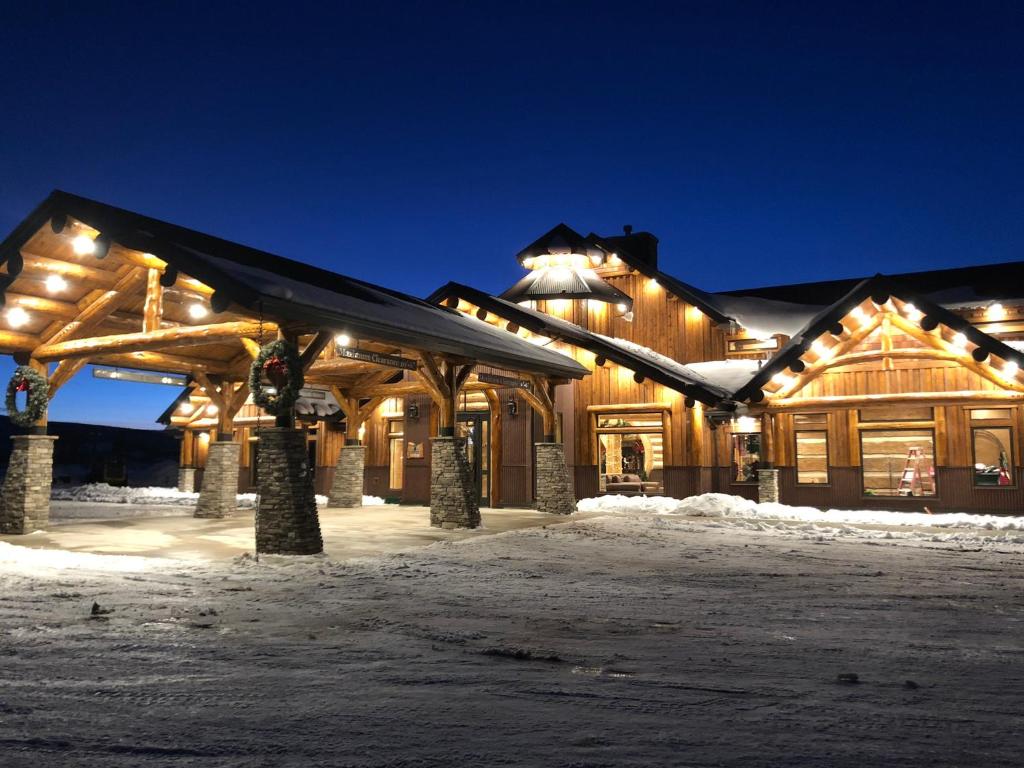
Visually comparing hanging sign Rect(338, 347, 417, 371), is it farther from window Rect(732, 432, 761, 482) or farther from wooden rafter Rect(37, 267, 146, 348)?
window Rect(732, 432, 761, 482)

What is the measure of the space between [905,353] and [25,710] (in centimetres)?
1829

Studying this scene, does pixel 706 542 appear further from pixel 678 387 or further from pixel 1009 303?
pixel 1009 303

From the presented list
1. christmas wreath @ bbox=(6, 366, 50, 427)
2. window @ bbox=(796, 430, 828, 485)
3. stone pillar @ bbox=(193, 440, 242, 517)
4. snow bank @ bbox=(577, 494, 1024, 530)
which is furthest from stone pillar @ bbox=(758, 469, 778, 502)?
christmas wreath @ bbox=(6, 366, 50, 427)

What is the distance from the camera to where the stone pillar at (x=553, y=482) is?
741 inches

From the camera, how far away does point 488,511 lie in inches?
778

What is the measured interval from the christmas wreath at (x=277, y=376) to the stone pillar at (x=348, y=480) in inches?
440

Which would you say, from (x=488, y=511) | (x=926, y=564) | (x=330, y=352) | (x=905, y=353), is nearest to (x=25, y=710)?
(x=926, y=564)

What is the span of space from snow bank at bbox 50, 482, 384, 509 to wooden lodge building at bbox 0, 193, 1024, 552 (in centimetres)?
209

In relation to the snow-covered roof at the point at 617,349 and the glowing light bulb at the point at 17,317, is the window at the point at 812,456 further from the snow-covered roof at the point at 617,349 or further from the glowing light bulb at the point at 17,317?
the glowing light bulb at the point at 17,317

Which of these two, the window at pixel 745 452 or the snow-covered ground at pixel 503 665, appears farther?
the window at pixel 745 452

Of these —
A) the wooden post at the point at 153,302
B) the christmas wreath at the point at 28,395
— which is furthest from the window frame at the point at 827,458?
the christmas wreath at the point at 28,395

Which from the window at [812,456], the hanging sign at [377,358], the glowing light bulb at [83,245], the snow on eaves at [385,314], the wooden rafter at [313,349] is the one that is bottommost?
the window at [812,456]

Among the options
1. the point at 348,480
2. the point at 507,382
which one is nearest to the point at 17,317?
the point at 348,480

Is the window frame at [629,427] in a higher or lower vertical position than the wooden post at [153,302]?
lower
